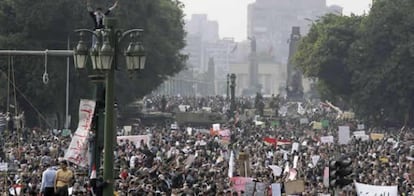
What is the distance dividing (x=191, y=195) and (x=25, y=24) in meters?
42.6

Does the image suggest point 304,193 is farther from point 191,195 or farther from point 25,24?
point 25,24

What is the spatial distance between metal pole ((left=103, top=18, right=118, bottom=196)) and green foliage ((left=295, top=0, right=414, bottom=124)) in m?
64.0

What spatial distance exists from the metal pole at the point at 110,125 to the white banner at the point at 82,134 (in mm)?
2100

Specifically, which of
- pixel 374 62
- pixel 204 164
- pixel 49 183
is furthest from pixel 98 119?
pixel 374 62

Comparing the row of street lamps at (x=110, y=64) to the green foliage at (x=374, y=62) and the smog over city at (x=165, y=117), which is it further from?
the green foliage at (x=374, y=62)

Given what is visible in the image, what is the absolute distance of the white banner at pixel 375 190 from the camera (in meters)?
28.4

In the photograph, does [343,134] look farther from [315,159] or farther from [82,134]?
[82,134]

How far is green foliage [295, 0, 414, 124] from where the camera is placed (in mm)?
84562

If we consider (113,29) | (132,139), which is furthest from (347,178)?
(132,139)

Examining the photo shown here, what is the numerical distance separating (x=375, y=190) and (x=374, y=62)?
198 ft

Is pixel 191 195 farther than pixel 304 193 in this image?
No

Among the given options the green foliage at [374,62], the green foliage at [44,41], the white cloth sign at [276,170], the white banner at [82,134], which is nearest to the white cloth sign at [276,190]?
the white banner at [82,134]

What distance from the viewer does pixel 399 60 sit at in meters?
84.4

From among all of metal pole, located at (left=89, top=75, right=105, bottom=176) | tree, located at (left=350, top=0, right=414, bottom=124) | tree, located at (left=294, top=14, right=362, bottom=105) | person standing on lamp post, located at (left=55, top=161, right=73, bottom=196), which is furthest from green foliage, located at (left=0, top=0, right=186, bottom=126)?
metal pole, located at (left=89, top=75, right=105, bottom=176)
